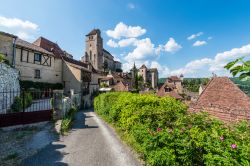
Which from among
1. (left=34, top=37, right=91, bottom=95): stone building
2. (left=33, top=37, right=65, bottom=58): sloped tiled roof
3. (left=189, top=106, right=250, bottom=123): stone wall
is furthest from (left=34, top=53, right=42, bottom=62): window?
(left=189, top=106, right=250, bottom=123): stone wall

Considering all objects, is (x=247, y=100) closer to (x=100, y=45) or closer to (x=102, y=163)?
(x=102, y=163)

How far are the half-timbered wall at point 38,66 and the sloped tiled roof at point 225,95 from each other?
79.5ft

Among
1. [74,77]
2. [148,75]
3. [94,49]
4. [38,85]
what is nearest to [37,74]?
[38,85]

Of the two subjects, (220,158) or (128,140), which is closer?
(220,158)

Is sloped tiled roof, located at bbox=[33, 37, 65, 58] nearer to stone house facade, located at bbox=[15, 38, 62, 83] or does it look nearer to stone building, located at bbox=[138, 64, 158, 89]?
stone house facade, located at bbox=[15, 38, 62, 83]

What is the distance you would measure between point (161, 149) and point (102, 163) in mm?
2911

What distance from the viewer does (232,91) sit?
1009 centimetres

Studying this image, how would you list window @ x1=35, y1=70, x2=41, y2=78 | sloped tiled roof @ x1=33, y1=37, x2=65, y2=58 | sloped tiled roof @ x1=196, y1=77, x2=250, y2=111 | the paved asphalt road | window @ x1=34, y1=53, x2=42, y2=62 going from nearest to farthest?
the paved asphalt road
sloped tiled roof @ x1=196, y1=77, x2=250, y2=111
window @ x1=34, y1=53, x2=42, y2=62
window @ x1=35, y1=70, x2=41, y2=78
sloped tiled roof @ x1=33, y1=37, x2=65, y2=58

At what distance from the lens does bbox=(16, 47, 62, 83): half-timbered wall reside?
2312cm

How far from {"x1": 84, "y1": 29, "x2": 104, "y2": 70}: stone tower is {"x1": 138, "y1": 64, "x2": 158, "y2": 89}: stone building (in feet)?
112

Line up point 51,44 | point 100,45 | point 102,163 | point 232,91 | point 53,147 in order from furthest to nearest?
point 100,45 < point 51,44 < point 232,91 < point 53,147 < point 102,163

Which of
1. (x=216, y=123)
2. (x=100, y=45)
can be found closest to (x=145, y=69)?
(x=100, y=45)

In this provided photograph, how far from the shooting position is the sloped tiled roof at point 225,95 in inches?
374

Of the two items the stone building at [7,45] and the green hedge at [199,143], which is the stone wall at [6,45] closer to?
the stone building at [7,45]
